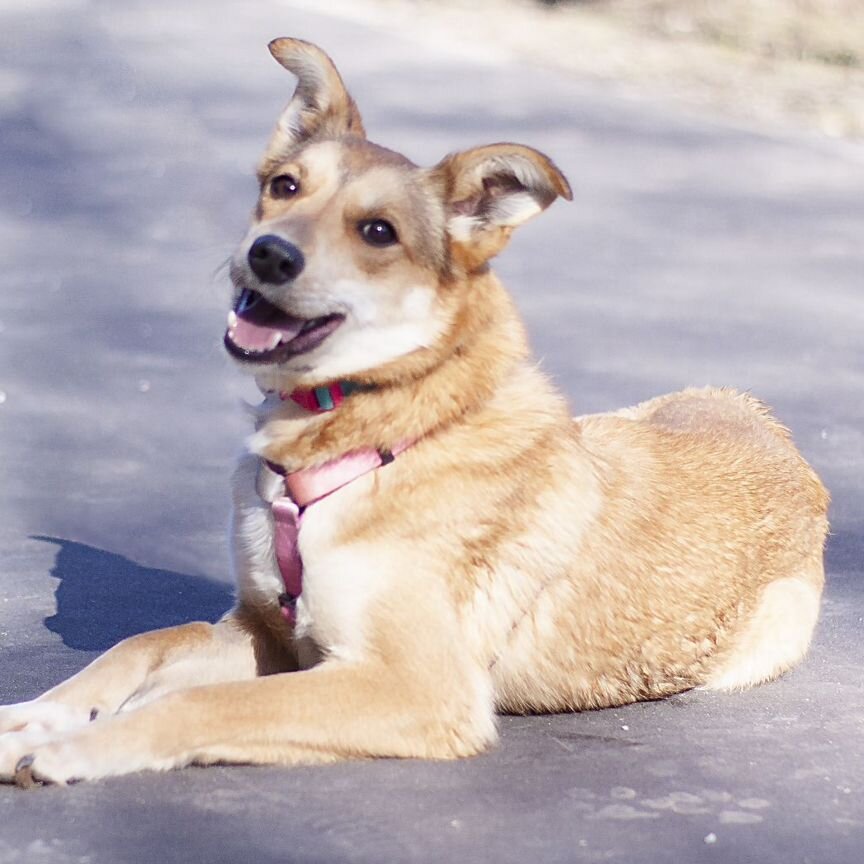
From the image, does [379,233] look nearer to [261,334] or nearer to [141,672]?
[261,334]

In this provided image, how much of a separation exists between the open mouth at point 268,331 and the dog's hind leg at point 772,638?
1.55m

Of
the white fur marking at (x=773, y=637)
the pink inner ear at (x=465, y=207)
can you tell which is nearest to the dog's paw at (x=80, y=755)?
the pink inner ear at (x=465, y=207)

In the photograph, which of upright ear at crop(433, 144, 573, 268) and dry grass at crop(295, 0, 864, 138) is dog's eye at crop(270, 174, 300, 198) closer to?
upright ear at crop(433, 144, 573, 268)

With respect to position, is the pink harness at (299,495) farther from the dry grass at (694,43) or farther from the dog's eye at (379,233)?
the dry grass at (694,43)

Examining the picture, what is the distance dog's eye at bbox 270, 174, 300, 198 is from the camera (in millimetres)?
4777

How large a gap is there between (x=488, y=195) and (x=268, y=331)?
77 centimetres

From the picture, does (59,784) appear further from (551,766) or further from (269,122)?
(269,122)

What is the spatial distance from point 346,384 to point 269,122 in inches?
355

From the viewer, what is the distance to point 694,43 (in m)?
16.9

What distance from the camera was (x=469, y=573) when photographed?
4.43 metres

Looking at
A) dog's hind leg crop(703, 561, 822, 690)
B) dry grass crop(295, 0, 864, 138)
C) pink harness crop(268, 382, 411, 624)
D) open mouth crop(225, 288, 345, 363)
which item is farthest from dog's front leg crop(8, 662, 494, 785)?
dry grass crop(295, 0, 864, 138)

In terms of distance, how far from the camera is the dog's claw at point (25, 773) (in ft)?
12.7

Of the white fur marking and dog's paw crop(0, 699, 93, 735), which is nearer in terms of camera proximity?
dog's paw crop(0, 699, 93, 735)

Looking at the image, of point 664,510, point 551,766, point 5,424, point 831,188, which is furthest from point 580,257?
point 551,766
